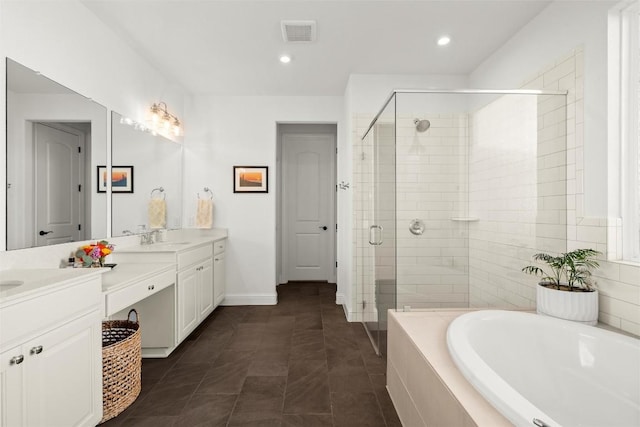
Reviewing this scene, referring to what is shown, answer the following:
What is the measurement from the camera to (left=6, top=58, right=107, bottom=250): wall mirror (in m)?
1.60

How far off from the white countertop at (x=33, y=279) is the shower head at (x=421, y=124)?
84.2 inches

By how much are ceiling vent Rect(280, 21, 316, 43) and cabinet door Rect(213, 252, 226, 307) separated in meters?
2.27

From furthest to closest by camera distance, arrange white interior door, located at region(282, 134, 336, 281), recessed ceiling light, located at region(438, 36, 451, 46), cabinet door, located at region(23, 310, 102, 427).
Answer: white interior door, located at region(282, 134, 336, 281) → recessed ceiling light, located at region(438, 36, 451, 46) → cabinet door, located at region(23, 310, 102, 427)

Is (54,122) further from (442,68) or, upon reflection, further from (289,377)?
(442,68)

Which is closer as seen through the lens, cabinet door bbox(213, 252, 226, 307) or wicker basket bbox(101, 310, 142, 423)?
wicker basket bbox(101, 310, 142, 423)

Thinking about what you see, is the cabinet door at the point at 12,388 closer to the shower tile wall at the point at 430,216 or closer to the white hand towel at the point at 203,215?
the shower tile wall at the point at 430,216

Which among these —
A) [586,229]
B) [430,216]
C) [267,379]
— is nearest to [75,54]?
[267,379]

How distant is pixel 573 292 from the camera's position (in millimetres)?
1640

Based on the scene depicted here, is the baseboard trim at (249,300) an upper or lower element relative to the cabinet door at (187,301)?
lower

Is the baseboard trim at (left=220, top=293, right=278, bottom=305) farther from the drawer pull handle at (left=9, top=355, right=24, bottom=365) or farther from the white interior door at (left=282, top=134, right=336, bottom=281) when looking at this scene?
the drawer pull handle at (left=9, top=355, right=24, bottom=365)

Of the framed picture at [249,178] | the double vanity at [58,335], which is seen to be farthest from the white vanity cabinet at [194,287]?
the framed picture at [249,178]

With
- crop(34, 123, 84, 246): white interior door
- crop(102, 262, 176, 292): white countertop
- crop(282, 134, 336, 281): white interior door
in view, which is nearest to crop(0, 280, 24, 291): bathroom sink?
crop(102, 262, 176, 292): white countertop

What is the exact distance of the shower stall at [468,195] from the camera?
6.75 ft

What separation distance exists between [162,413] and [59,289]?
958 millimetres
